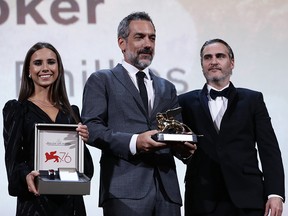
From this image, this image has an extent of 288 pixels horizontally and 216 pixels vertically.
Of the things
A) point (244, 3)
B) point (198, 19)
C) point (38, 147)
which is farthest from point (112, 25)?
point (38, 147)

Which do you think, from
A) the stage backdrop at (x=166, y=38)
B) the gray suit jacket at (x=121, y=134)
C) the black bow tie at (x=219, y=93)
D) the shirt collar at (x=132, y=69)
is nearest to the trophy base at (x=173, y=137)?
the gray suit jacket at (x=121, y=134)

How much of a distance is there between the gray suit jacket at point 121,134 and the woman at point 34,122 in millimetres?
91

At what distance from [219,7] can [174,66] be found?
46cm

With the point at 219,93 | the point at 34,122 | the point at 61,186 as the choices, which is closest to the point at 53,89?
the point at 34,122

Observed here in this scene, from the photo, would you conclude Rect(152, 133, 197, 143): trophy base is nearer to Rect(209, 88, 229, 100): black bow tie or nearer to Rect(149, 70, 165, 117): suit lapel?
Rect(149, 70, 165, 117): suit lapel

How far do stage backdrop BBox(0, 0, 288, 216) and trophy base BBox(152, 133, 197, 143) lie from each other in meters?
1.30

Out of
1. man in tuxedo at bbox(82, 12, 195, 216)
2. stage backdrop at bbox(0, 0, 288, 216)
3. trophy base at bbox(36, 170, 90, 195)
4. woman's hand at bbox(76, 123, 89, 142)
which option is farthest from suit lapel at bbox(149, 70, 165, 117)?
stage backdrop at bbox(0, 0, 288, 216)

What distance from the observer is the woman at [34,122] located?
2479 millimetres

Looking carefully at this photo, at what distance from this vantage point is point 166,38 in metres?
3.77

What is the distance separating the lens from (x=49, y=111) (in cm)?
262

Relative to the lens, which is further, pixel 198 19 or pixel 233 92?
pixel 198 19

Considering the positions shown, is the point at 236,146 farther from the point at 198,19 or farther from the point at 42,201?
the point at 198,19

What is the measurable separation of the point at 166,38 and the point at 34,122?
142cm

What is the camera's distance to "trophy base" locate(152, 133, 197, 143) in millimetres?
2344
